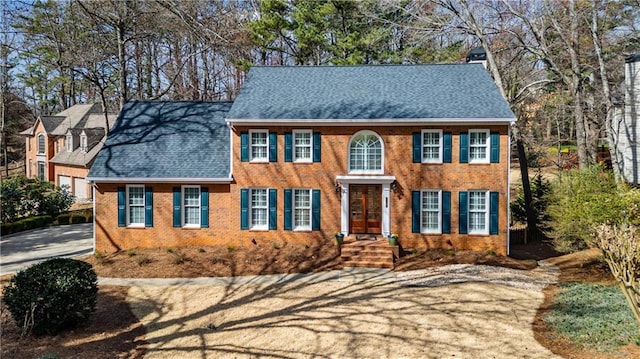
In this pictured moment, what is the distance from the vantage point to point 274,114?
18.4m

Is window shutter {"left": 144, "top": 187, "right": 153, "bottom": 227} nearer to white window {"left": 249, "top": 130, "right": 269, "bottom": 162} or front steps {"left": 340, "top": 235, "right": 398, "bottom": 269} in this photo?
white window {"left": 249, "top": 130, "right": 269, "bottom": 162}

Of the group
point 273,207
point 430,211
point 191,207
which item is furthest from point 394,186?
point 191,207

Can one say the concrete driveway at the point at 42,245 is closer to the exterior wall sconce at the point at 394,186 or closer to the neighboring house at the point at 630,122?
the exterior wall sconce at the point at 394,186

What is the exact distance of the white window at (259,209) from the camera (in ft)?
61.3

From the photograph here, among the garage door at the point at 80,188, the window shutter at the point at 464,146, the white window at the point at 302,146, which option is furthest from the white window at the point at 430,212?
the garage door at the point at 80,188

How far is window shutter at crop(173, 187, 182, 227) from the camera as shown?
61.8 feet

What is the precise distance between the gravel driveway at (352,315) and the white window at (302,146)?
17.6 feet

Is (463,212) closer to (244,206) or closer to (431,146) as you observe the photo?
(431,146)

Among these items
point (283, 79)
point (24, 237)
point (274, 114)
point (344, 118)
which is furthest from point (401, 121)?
point (24, 237)

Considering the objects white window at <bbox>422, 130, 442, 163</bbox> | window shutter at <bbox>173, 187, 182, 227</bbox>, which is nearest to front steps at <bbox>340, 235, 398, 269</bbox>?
white window at <bbox>422, 130, 442, 163</bbox>

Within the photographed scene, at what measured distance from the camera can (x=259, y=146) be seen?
734 inches

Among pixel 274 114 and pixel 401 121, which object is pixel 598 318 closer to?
pixel 401 121

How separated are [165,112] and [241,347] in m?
14.7

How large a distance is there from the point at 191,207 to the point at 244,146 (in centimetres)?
361
